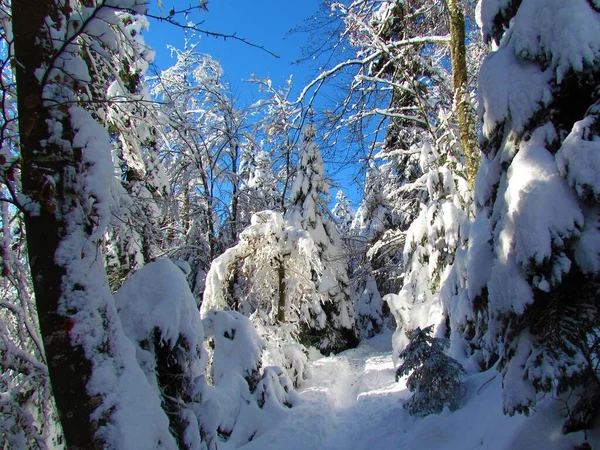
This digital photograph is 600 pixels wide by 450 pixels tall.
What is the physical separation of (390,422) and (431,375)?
139 centimetres

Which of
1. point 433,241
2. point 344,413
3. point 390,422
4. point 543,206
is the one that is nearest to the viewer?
point 543,206

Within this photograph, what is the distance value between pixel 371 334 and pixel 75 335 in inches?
648

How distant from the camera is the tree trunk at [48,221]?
7.29 feet

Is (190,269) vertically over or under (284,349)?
over

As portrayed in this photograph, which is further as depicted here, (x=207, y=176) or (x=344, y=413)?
(x=207, y=176)

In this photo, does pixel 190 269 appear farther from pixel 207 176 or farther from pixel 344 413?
pixel 207 176

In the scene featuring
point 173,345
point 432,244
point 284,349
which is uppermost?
point 432,244

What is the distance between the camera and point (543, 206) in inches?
101

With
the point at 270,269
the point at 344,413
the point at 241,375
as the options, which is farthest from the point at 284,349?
the point at 241,375

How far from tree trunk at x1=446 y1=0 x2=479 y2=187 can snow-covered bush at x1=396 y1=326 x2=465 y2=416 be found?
2804mm

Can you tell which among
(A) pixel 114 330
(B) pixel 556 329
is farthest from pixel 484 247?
(A) pixel 114 330

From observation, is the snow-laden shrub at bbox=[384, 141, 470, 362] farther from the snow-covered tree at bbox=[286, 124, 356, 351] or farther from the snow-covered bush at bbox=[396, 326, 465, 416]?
the snow-covered tree at bbox=[286, 124, 356, 351]

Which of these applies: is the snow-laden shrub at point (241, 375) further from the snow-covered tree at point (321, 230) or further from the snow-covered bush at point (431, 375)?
the snow-covered tree at point (321, 230)

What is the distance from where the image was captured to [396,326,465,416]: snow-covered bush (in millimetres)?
5133
